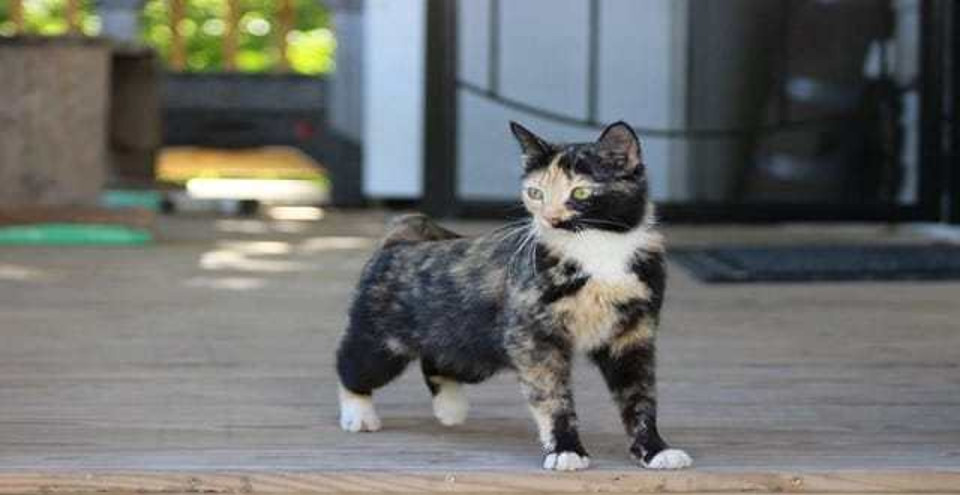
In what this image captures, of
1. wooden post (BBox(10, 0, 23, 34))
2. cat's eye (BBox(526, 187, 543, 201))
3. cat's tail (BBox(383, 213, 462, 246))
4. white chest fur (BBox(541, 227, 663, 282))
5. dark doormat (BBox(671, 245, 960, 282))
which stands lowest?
dark doormat (BBox(671, 245, 960, 282))

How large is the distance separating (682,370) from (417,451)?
3.17ft

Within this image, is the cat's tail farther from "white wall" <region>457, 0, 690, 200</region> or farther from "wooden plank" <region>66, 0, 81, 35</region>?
"wooden plank" <region>66, 0, 81, 35</region>

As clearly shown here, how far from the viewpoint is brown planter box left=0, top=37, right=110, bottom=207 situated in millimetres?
6465

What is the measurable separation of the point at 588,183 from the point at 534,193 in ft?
0.23

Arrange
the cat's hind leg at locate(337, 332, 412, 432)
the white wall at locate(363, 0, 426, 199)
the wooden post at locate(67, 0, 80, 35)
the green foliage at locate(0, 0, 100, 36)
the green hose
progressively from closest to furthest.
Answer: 1. the cat's hind leg at locate(337, 332, 412, 432)
2. the green hose
3. the white wall at locate(363, 0, 426, 199)
4. the wooden post at locate(67, 0, 80, 35)
5. the green foliage at locate(0, 0, 100, 36)

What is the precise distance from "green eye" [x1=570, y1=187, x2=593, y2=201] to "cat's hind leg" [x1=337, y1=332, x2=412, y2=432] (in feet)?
1.58

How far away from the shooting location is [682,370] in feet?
11.1

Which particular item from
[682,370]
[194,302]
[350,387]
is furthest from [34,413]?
[194,302]

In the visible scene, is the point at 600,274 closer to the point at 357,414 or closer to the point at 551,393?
the point at 551,393

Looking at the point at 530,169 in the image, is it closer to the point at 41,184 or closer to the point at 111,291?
the point at 111,291

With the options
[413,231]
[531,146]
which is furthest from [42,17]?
[531,146]

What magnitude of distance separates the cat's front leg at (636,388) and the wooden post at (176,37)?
9937 millimetres

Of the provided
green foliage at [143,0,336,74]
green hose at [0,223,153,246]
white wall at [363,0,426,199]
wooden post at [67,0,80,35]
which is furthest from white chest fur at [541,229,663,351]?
green foliage at [143,0,336,74]

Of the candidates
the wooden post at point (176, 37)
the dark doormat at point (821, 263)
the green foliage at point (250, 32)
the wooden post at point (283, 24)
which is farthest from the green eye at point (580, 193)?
the green foliage at point (250, 32)
